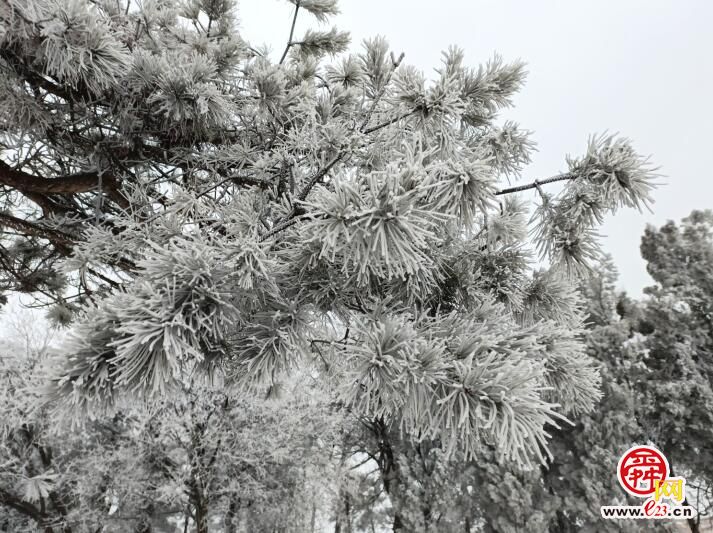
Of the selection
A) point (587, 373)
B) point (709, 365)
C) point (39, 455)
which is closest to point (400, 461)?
point (709, 365)

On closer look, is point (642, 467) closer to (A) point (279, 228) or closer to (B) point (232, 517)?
(A) point (279, 228)

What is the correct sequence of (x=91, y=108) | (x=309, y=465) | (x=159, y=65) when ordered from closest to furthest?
1. (x=159, y=65)
2. (x=91, y=108)
3. (x=309, y=465)

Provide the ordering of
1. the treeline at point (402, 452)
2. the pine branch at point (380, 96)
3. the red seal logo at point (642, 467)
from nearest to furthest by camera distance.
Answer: the pine branch at point (380, 96) → the red seal logo at point (642, 467) → the treeline at point (402, 452)

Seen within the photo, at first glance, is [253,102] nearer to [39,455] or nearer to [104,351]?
[104,351]

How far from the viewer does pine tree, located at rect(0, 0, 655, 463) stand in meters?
0.83

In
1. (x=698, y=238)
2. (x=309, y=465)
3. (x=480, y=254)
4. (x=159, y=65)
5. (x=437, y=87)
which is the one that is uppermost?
(x=698, y=238)

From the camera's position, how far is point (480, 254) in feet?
4.19

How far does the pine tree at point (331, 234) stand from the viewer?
0.83 m

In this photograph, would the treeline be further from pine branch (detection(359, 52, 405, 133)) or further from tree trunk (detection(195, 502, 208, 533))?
pine branch (detection(359, 52, 405, 133))

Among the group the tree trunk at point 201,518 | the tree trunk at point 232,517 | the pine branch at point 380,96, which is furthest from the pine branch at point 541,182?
the tree trunk at point 232,517

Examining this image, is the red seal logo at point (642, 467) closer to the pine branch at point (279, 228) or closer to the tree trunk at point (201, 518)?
the pine branch at point (279, 228)

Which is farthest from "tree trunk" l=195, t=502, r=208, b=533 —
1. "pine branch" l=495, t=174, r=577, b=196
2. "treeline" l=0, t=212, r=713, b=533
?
"pine branch" l=495, t=174, r=577, b=196

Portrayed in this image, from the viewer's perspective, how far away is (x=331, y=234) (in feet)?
2.68

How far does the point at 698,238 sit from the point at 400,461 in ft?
24.7
